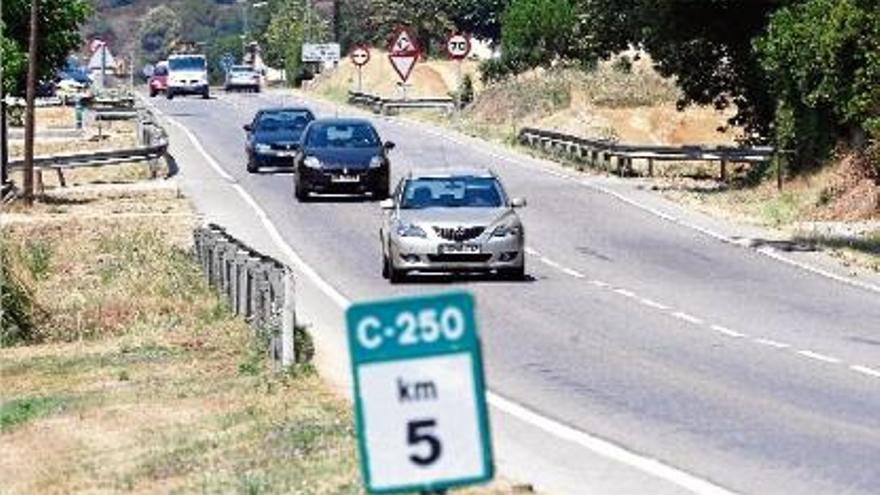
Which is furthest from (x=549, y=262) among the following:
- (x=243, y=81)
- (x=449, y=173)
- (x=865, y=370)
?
(x=243, y=81)

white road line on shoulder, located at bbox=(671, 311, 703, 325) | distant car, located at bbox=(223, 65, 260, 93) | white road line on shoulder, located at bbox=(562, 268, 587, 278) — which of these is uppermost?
white road line on shoulder, located at bbox=(671, 311, 703, 325)

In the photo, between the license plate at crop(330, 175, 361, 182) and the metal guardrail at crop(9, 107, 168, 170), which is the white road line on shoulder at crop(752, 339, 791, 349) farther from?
the metal guardrail at crop(9, 107, 168, 170)

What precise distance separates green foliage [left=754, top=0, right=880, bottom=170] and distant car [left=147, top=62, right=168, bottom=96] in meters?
72.8

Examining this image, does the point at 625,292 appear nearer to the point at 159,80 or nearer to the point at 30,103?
the point at 30,103

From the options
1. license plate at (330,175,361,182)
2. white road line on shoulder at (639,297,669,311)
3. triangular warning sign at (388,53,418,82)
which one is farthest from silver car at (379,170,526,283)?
triangular warning sign at (388,53,418,82)

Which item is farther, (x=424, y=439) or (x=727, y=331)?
(x=727, y=331)

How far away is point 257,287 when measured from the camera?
79.5 ft

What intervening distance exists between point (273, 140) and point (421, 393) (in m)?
48.6

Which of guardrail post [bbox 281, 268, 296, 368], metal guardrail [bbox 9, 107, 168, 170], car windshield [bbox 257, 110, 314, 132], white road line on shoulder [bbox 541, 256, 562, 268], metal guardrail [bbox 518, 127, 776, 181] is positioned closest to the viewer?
guardrail post [bbox 281, 268, 296, 368]

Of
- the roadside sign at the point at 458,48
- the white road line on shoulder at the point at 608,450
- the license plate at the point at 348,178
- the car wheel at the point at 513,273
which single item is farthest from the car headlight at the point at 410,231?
the roadside sign at the point at 458,48

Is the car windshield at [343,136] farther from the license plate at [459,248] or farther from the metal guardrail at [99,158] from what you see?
the license plate at [459,248]

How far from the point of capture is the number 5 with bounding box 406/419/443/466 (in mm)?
8680

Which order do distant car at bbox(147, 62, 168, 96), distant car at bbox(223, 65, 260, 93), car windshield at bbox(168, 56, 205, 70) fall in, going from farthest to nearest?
distant car at bbox(223, 65, 260, 93) < distant car at bbox(147, 62, 168, 96) < car windshield at bbox(168, 56, 205, 70)

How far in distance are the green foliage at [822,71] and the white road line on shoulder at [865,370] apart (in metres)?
14.8
